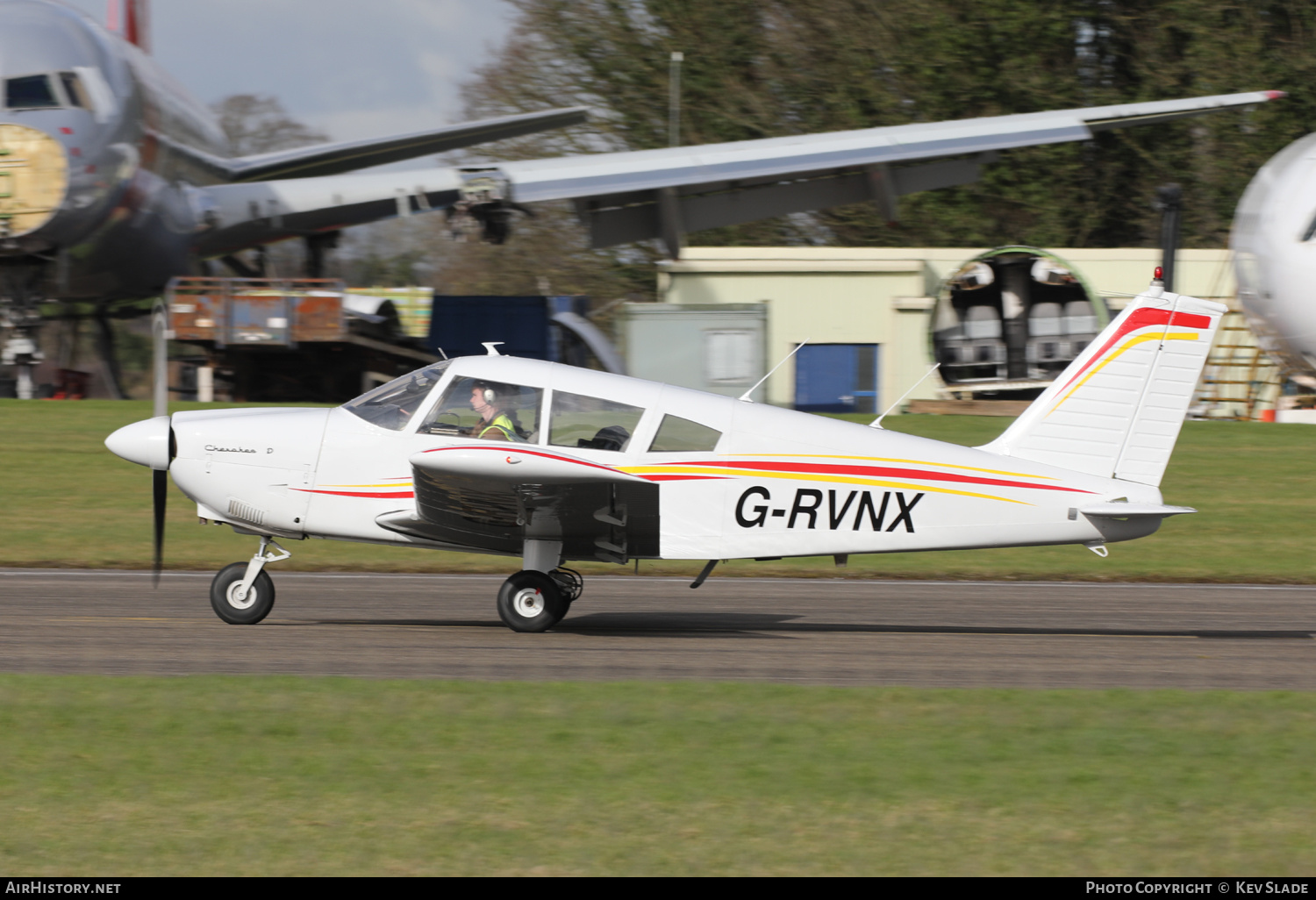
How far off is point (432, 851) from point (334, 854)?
365 millimetres

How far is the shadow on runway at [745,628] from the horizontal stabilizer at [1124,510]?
4.76ft

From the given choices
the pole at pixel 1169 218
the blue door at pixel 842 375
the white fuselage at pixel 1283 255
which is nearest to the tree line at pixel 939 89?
the blue door at pixel 842 375

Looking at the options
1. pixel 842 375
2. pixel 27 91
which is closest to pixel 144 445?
pixel 27 91

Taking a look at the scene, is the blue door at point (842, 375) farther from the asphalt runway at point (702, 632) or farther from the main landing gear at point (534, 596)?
the main landing gear at point (534, 596)

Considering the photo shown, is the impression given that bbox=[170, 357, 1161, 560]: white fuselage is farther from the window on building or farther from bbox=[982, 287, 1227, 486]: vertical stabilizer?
the window on building

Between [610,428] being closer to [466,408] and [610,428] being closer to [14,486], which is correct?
[466,408]

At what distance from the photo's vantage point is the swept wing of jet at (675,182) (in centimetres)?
2541

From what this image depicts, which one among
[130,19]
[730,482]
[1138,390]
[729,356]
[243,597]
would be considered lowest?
[243,597]

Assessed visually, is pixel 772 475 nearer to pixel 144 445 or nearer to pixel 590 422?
pixel 590 422

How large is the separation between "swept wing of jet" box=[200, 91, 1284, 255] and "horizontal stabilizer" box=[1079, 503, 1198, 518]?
54.4 feet

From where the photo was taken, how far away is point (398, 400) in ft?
32.3

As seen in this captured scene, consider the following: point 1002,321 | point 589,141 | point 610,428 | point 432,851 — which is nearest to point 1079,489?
point 610,428

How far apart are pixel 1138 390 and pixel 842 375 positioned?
817 inches

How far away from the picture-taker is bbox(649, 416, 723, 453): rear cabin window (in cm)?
969
